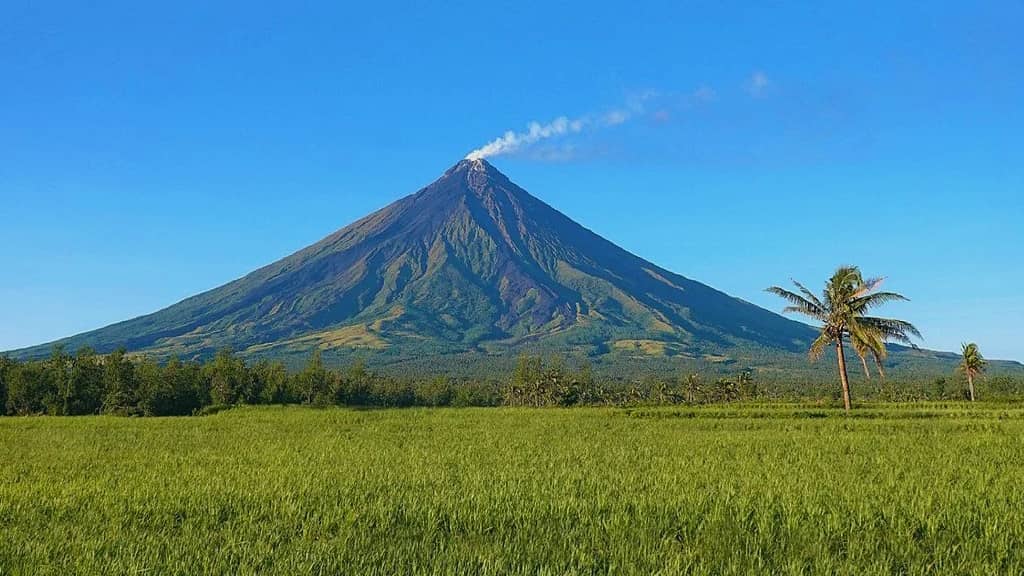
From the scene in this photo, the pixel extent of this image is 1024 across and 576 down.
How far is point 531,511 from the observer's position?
791 centimetres

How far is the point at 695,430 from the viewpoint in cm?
2308

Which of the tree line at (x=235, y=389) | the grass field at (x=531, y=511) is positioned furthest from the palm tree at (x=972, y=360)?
the grass field at (x=531, y=511)

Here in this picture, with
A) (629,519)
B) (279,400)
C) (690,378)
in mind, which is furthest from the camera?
(690,378)

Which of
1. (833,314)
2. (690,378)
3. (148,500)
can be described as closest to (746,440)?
(148,500)

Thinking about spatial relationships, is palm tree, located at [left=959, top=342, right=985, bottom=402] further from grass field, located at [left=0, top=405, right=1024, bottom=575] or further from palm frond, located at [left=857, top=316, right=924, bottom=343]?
grass field, located at [left=0, top=405, right=1024, bottom=575]

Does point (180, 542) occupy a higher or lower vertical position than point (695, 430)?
higher

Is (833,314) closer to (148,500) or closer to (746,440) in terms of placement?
(746,440)

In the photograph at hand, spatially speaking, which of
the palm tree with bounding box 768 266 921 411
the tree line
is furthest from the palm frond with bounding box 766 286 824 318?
the tree line

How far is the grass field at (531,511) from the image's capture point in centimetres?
612

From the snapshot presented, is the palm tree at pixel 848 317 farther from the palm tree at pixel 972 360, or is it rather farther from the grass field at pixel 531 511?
the palm tree at pixel 972 360

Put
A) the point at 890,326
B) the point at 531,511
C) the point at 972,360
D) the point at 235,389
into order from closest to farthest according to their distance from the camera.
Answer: the point at 531,511 → the point at 890,326 → the point at 972,360 → the point at 235,389

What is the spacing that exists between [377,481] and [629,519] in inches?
182

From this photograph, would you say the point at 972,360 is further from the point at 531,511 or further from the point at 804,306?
the point at 531,511

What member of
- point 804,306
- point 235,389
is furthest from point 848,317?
point 235,389
